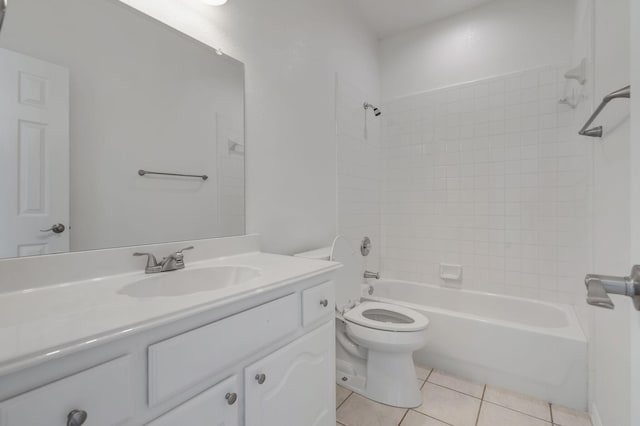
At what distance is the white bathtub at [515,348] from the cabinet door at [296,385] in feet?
3.34

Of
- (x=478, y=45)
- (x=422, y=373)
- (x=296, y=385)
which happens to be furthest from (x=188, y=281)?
(x=478, y=45)

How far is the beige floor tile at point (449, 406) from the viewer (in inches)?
55.6

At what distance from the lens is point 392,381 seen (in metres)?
1.52

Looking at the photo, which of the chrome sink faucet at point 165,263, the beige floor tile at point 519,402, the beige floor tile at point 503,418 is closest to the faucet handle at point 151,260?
the chrome sink faucet at point 165,263

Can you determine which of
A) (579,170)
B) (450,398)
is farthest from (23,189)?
(579,170)

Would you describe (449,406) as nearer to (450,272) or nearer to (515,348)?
(515,348)

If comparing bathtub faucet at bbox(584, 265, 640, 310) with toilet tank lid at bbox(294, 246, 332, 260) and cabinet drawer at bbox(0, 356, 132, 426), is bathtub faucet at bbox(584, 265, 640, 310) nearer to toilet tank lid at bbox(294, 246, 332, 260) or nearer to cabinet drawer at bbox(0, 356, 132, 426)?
cabinet drawer at bbox(0, 356, 132, 426)

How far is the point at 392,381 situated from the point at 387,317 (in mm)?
368

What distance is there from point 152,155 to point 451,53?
240 centimetres

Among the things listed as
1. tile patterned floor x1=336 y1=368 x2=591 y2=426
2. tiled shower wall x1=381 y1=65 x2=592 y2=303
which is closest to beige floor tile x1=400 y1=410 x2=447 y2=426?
tile patterned floor x1=336 y1=368 x2=591 y2=426

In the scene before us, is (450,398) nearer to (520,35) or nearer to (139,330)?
(139,330)

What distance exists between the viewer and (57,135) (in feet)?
2.82

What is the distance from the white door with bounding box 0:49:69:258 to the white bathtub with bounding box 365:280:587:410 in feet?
5.93

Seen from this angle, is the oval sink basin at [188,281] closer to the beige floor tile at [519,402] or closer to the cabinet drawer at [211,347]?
the cabinet drawer at [211,347]
